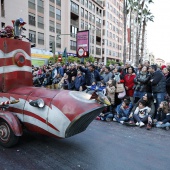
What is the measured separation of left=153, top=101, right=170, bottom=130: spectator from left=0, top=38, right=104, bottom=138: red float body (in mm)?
3144

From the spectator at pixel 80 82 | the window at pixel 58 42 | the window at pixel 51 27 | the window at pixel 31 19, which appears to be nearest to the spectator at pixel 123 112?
the spectator at pixel 80 82

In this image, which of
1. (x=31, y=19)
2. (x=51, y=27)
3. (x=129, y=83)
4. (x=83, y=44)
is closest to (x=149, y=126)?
(x=129, y=83)

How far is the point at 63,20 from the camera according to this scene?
3825cm

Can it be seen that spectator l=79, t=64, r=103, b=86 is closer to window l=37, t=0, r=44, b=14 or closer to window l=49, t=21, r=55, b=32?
window l=37, t=0, r=44, b=14

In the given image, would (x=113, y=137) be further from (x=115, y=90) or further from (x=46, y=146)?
(x=115, y=90)

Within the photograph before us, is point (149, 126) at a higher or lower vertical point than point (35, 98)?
lower

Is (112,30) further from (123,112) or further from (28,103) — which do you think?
(28,103)

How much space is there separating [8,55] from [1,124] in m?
1.54

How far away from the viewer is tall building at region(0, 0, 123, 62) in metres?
27.9

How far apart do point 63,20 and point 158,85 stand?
112 feet

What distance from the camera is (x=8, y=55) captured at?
4.66 metres

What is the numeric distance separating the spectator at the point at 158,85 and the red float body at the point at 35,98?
3432mm

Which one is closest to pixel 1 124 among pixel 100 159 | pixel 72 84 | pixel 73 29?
pixel 100 159

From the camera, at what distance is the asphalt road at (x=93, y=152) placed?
3727mm
